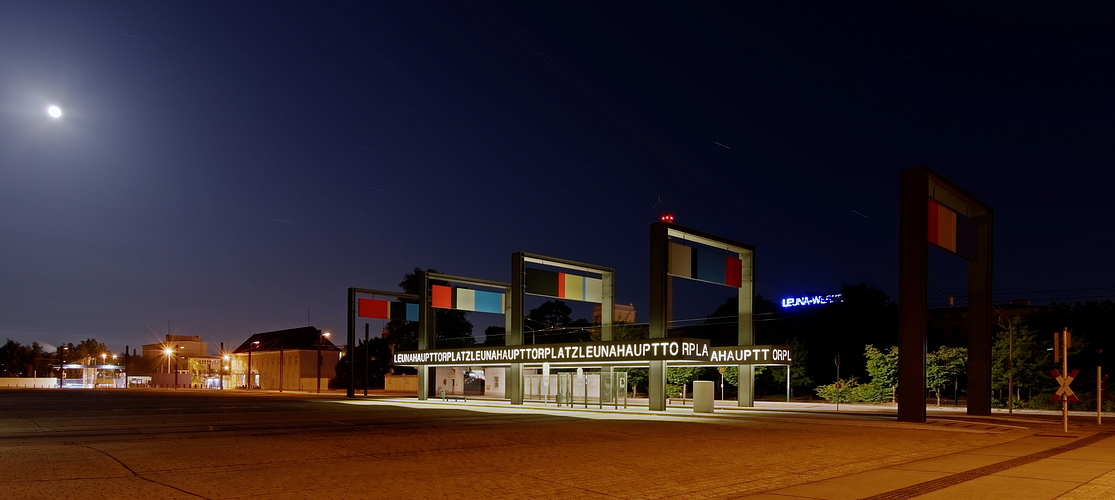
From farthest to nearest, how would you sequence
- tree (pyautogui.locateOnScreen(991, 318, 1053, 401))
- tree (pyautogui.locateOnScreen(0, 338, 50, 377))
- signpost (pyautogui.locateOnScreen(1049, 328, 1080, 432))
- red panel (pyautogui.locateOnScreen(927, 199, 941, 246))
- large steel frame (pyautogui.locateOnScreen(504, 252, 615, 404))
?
1. tree (pyautogui.locateOnScreen(0, 338, 50, 377))
2. tree (pyautogui.locateOnScreen(991, 318, 1053, 401))
3. large steel frame (pyautogui.locateOnScreen(504, 252, 615, 404))
4. red panel (pyautogui.locateOnScreen(927, 199, 941, 246))
5. signpost (pyautogui.locateOnScreen(1049, 328, 1080, 432))

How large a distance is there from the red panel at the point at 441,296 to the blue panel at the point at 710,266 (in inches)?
705

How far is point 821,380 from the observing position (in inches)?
3132

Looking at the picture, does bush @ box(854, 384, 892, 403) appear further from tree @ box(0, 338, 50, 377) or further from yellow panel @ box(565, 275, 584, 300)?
tree @ box(0, 338, 50, 377)

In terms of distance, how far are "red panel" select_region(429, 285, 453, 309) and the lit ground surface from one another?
86.5 ft

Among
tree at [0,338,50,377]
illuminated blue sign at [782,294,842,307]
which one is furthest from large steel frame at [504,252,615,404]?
tree at [0,338,50,377]

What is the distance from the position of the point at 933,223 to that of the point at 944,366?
25.3 m

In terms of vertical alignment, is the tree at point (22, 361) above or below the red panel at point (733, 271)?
below

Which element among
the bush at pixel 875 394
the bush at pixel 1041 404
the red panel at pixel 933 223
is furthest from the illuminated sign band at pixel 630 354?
the bush at pixel 1041 404

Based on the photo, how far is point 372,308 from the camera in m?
54.8

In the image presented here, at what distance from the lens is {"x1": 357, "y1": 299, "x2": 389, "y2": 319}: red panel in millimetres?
54281

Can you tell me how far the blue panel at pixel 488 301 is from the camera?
173 feet

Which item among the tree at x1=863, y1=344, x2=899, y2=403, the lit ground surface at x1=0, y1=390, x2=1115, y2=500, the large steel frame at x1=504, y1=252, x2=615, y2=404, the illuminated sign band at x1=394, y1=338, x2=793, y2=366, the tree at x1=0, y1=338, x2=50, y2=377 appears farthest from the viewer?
the tree at x1=0, y1=338, x2=50, y2=377

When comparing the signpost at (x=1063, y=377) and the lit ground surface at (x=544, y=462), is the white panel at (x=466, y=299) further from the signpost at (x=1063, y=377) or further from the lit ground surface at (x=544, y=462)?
the signpost at (x=1063, y=377)

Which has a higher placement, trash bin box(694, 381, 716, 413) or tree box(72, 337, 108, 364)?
trash bin box(694, 381, 716, 413)
